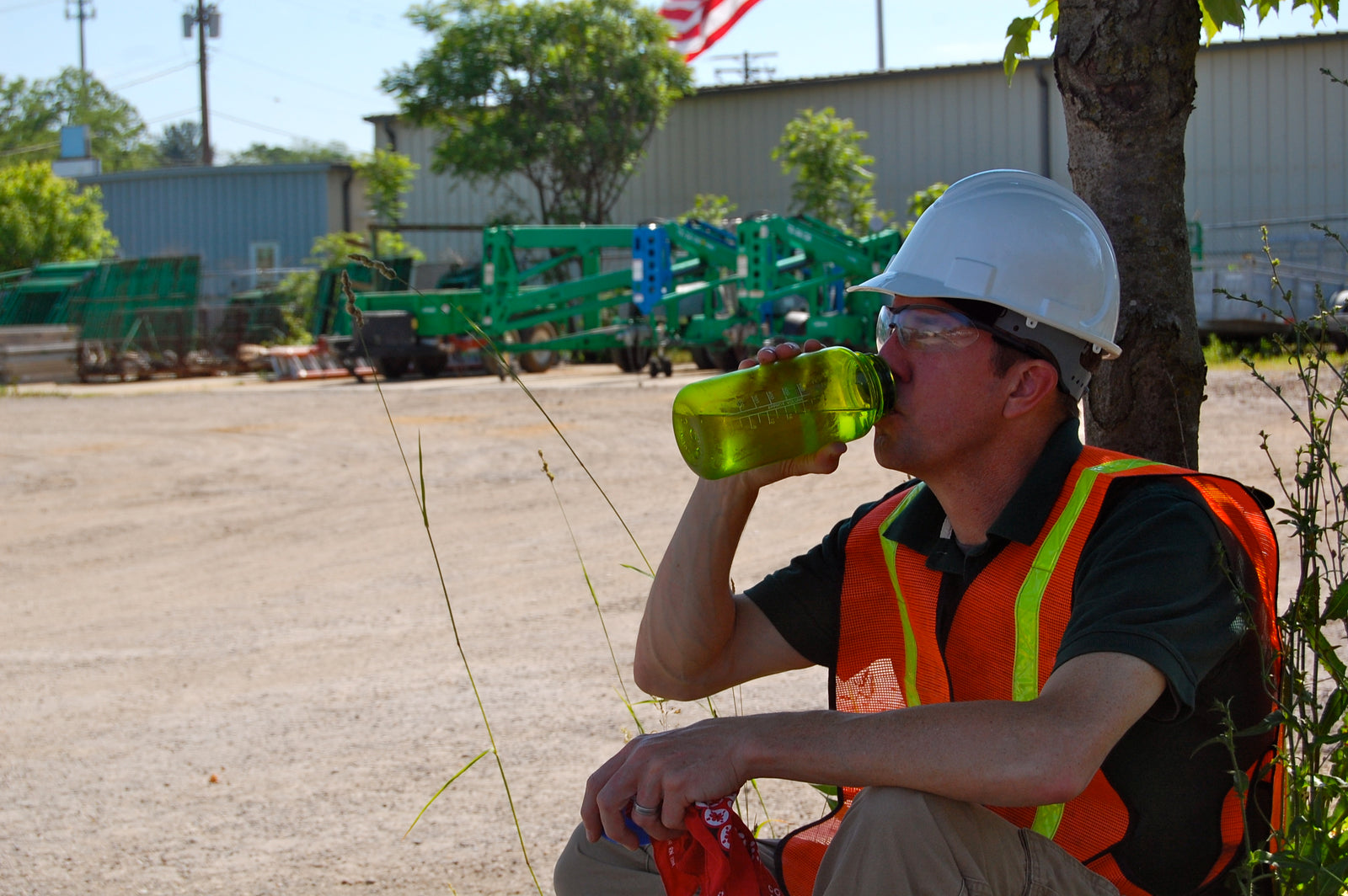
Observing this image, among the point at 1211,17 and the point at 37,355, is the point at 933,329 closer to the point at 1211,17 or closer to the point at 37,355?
the point at 1211,17

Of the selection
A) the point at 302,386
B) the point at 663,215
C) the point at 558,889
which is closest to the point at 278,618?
the point at 558,889

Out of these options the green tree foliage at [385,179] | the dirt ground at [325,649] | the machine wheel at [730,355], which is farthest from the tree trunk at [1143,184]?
the green tree foliage at [385,179]

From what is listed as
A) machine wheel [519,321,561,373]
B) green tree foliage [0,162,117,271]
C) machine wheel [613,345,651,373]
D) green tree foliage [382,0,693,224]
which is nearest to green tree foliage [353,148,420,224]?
green tree foliage [382,0,693,224]

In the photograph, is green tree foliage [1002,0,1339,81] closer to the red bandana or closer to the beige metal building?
the red bandana

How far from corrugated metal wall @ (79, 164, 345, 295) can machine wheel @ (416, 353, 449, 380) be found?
16127mm

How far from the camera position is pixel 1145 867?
186 cm

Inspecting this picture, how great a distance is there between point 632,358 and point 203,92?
115 feet

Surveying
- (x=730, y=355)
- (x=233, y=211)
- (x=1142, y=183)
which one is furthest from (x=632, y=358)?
(x=233, y=211)

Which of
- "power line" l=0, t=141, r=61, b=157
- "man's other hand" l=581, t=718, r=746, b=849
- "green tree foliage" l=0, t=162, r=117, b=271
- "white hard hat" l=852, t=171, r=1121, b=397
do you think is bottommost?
"man's other hand" l=581, t=718, r=746, b=849

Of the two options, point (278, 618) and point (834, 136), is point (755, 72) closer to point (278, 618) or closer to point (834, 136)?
point (834, 136)

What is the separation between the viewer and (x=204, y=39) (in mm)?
51969

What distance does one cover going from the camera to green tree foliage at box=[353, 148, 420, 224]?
31.0m

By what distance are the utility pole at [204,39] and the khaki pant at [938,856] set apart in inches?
2057

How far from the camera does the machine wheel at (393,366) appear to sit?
21.8 metres
